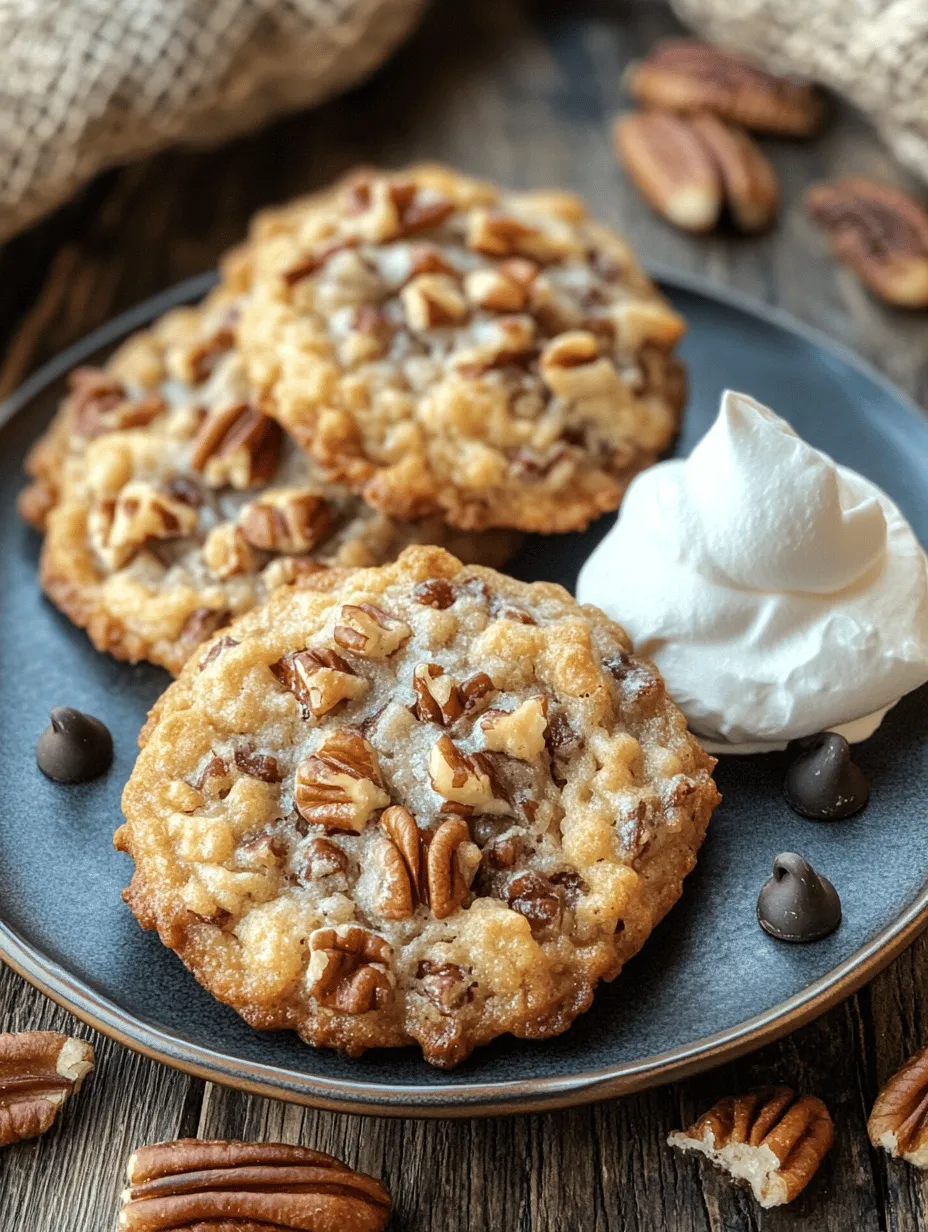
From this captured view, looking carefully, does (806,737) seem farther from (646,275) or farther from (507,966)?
(646,275)

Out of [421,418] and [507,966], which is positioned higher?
[421,418]

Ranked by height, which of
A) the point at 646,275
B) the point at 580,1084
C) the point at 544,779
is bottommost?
the point at 580,1084

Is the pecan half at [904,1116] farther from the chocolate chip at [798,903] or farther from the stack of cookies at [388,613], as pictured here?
the stack of cookies at [388,613]

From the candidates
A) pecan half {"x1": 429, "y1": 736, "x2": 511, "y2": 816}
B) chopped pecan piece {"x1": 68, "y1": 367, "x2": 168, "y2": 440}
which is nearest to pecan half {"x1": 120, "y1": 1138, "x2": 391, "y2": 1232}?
pecan half {"x1": 429, "y1": 736, "x2": 511, "y2": 816}

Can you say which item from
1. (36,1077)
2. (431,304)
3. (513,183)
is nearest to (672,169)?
(513,183)

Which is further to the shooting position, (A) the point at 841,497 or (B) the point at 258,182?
(B) the point at 258,182

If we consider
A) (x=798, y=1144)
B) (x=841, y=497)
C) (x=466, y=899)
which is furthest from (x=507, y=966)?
(x=841, y=497)

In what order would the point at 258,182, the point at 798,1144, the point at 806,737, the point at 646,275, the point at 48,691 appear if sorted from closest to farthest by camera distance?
the point at 798,1144
the point at 806,737
the point at 48,691
the point at 646,275
the point at 258,182

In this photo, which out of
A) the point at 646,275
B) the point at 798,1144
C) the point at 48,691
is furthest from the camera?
the point at 646,275
